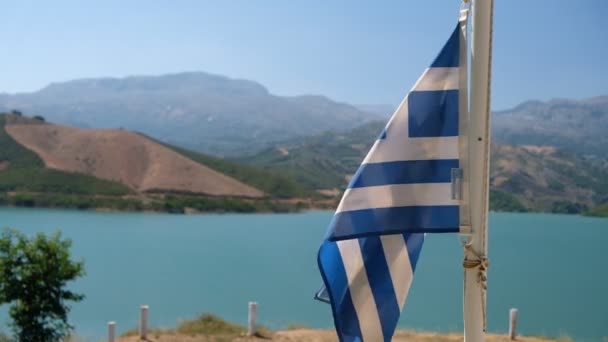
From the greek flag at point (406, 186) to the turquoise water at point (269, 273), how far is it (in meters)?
9.55

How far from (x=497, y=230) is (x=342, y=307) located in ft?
205

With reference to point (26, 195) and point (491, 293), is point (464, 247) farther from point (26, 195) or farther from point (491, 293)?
point (26, 195)

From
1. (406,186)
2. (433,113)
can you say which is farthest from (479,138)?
(406,186)

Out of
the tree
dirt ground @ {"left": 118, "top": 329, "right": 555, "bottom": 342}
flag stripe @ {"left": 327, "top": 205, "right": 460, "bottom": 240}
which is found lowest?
dirt ground @ {"left": 118, "top": 329, "right": 555, "bottom": 342}

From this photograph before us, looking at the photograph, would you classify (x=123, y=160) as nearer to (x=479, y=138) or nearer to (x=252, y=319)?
(x=252, y=319)

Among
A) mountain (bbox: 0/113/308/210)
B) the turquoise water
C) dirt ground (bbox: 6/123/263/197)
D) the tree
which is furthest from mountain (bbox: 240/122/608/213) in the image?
the tree

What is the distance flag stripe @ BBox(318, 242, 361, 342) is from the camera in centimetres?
261

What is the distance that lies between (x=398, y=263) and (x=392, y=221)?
224 mm

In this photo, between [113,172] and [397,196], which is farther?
[113,172]

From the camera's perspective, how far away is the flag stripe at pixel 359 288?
264cm

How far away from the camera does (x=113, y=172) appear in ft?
237

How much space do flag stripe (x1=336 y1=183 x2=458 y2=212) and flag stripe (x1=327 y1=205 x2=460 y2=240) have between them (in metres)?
0.02

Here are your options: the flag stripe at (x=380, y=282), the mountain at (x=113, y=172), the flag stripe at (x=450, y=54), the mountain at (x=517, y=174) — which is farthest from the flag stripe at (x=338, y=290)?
the mountain at (x=517, y=174)

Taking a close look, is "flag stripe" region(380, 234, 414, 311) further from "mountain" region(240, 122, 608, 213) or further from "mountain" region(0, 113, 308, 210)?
"mountain" region(240, 122, 608, 213)
